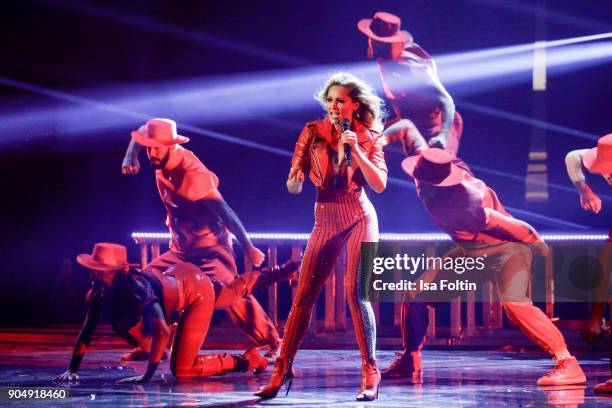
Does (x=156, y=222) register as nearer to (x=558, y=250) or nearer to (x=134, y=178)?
(x=134, y=178)

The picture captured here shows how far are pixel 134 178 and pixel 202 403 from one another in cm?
430

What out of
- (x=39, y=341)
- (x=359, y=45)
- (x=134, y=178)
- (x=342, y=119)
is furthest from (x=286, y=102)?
(x=342, y=119)

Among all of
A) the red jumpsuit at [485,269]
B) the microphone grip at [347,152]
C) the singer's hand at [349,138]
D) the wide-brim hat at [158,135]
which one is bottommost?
the red jumpsuit at [485,269]

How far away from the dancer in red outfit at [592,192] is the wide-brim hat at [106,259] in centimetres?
239

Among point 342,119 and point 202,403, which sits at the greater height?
point 342,119

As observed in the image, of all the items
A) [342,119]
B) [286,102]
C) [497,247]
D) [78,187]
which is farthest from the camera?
[78,187]

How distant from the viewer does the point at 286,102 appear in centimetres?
783

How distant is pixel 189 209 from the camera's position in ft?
19.8

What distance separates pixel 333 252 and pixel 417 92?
2500mm

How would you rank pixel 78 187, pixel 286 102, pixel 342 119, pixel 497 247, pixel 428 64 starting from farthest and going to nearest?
1. pixel 78 187
2. pixel 286 102
3. pixel 428 64
4. pixel 497 247
5. pixel 342 119

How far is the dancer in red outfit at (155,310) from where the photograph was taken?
492 cm

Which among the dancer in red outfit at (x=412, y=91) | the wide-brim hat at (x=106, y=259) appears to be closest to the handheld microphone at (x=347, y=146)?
the wide-brim hat at (x=106, y=259)

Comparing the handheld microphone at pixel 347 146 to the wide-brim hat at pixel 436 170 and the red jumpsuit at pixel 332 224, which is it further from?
the wide-brim hat at pixel 436 170

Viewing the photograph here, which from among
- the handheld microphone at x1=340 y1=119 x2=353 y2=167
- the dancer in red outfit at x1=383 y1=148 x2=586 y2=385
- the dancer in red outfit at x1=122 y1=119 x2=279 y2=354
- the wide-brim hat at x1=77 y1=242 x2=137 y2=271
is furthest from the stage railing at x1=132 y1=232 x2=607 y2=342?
the handheld microphone at x1=340 y1=119 x2=353 y2=167
